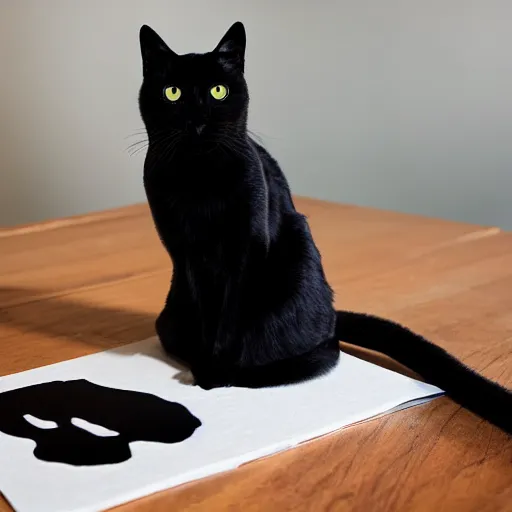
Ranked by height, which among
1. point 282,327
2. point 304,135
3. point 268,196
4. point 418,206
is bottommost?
point 418,206

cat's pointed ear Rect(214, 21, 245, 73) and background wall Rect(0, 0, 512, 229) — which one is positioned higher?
cat's pointed ear Rect(214, 21, 245, 73)

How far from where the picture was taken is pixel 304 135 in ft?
7.49

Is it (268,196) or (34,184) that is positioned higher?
(268,196)

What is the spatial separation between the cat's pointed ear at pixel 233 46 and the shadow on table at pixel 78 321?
0.34 meters

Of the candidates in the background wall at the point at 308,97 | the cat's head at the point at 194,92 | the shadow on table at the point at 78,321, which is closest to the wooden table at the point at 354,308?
the shadow on table at the point at 78,321

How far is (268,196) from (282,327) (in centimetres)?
13

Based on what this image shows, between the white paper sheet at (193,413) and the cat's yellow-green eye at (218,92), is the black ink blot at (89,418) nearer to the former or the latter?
the white paper sheet at (193,413)

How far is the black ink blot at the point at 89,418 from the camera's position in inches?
A: 24.0

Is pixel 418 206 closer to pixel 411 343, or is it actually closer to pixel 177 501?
pixel 411 343

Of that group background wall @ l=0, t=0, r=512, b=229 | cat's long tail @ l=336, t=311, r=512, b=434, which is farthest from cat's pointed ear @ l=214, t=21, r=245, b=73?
background wall @ l=0, t=0, r=512, b=229

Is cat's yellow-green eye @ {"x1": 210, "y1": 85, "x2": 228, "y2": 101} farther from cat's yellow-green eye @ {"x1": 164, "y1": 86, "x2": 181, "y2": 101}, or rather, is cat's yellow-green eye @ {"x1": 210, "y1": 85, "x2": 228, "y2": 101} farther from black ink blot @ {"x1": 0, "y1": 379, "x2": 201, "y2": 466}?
black ink blot @ {"x1": 0, "y1": 379, "x2": 201, "y2": 466}

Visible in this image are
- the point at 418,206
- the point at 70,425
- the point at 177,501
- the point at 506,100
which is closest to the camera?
the point at 177,501

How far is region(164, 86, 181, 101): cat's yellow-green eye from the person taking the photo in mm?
720

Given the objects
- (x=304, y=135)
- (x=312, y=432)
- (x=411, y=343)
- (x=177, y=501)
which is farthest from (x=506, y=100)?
(x=177, y=501)
